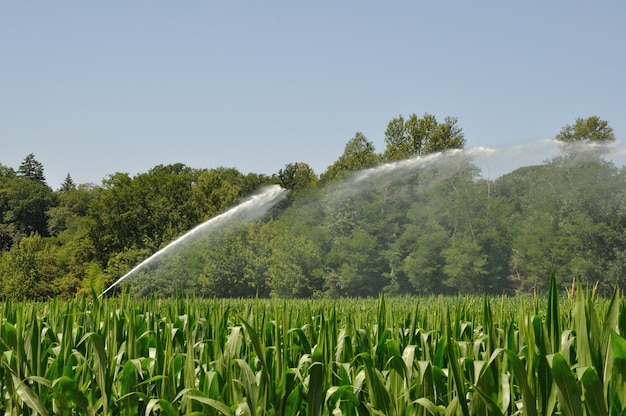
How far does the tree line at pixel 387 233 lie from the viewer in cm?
4897

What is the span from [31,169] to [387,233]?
10525 cm

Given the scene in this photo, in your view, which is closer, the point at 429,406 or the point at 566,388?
the point at 566,388

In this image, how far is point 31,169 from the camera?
13775 cm

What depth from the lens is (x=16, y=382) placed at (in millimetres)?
3906

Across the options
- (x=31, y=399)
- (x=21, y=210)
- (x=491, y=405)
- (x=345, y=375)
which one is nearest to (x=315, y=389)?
(x=345, y=375)

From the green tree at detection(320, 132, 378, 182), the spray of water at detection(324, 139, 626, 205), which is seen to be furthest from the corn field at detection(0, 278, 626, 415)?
the green tree at detection(320, 132, 378, 182)

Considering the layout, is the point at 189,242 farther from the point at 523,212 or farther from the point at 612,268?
the point at 612,268

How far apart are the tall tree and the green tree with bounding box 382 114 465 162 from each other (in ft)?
304

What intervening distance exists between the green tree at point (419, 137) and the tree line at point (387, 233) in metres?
0.12

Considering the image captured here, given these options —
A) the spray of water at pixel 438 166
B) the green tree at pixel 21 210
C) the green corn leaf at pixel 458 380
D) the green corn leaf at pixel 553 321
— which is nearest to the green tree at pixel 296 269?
the spray of water at pixel 438 166

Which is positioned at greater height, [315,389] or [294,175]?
[294,175]

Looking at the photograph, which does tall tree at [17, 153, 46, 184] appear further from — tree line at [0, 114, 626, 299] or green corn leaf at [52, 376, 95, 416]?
green corn leaf at [52, 376, 95, 416]

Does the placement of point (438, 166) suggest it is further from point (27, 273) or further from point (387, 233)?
point (27, 273)

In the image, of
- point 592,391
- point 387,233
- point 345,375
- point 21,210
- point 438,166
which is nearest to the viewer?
point 592,391
